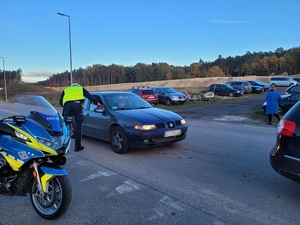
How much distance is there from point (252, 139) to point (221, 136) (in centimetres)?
96

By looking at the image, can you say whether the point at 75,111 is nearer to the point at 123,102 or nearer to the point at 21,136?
the point at 123,102

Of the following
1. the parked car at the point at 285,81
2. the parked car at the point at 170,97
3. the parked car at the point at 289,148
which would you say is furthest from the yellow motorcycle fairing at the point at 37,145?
the parked car at the point at 285,81

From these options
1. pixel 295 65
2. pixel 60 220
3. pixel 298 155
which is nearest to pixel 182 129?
pixel 298 155

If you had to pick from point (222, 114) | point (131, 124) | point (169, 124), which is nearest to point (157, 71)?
point (222, 114)

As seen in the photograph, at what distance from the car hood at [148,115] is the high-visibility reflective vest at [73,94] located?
3.31ft

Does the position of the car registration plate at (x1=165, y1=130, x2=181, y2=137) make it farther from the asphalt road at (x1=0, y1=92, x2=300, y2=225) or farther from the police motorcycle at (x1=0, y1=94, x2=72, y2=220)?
the police motorcycle at (x1=0, y1=94, x2=72, y2=220)

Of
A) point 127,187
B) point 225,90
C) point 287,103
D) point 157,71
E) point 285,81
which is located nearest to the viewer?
point 127,187

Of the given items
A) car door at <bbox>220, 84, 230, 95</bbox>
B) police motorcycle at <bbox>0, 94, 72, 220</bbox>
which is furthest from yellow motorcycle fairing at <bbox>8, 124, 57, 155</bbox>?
car door at <bbox>220, 84, 230, 95</bbox>

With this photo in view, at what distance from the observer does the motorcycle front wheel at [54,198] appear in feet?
11.4

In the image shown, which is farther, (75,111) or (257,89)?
(257,89)

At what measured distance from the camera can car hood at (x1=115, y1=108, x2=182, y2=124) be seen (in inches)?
258

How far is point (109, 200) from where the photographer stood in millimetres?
4125

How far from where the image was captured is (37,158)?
3.41m

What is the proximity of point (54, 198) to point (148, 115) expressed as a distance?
3.56 m
